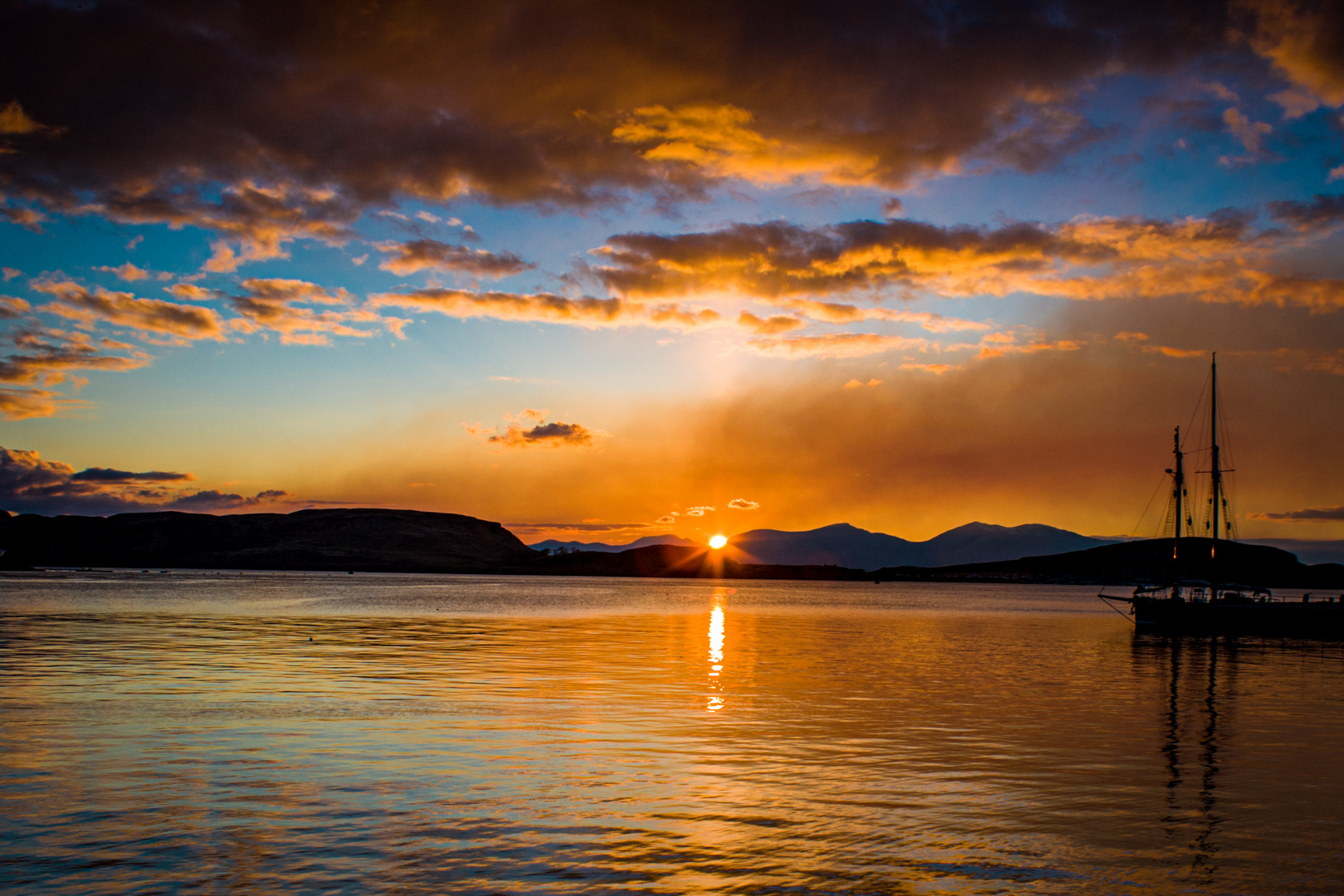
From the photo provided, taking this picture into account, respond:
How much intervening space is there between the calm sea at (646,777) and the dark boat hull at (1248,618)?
39.3 meters

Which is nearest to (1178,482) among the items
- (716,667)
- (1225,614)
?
(1225,614)

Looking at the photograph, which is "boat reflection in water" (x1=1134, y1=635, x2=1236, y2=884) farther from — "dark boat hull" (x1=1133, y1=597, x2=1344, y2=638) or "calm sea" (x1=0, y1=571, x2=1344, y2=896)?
"dark boat hull" (x1=1133, y1=597, x2=1344, y2=638)

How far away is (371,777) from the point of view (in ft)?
66.9

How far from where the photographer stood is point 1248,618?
83.9m

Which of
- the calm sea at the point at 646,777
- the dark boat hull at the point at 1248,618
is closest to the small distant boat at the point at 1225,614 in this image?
the dark boat hull at the point at 1248,618

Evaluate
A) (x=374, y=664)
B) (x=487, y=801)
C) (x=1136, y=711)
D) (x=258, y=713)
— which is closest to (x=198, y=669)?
(x=374, y=664)

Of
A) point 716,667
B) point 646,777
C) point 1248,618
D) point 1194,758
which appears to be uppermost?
point 646,777

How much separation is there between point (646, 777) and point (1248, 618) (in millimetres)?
81275

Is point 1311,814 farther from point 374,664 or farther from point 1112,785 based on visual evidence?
point 374,664

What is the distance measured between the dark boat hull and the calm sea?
1548 inches

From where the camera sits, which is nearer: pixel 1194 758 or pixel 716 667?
pixel 1194 758

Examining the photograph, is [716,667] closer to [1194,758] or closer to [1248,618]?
[1194,758]

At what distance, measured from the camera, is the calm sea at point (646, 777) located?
1459cm

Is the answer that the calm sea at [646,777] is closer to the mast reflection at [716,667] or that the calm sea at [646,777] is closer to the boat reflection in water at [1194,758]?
the boat reflection in water at [1194,758]
